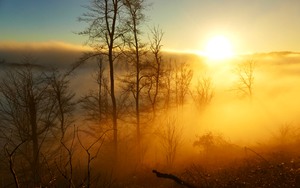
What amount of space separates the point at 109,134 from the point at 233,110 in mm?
27412

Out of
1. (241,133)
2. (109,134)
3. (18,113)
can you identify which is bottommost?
(241,133)

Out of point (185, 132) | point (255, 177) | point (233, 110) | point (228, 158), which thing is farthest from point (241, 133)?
point (255, 177)

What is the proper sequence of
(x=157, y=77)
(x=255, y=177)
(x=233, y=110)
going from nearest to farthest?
(x=255, y=177), (x=157, y=77), (x=233, y=110)

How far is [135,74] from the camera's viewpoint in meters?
24.8

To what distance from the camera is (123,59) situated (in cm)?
2105

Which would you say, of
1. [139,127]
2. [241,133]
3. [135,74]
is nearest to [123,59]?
[135,74]

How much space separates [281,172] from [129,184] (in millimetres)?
11849

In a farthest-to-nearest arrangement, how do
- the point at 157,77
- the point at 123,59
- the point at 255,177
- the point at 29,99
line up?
the point at 157,77, the point at 29,99, the point at 123,59, the point at 255,177

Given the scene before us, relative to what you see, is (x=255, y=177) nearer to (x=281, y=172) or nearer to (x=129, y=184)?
(x=281, y=172)

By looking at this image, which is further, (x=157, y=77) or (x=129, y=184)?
(x=157, y=77)

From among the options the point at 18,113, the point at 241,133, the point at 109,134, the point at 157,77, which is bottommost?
the point at 241,133

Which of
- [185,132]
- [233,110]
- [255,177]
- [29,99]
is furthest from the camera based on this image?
[233,110]

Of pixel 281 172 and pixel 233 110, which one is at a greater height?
pixel 281 172

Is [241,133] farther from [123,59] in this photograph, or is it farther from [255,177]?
[255,177]
